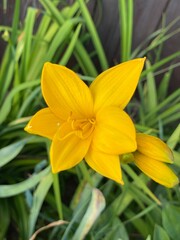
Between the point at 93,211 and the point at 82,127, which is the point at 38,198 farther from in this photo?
the point at 82,127

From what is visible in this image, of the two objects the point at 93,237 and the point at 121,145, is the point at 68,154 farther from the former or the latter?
the point at 93,237

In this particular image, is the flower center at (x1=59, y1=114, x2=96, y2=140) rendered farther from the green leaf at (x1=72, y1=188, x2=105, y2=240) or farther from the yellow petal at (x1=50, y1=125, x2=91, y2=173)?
the green leaf at (x1=72, y1=188, x2=105, y2=240)

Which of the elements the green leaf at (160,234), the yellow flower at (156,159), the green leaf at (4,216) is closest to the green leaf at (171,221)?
the green leaf at (160,234)

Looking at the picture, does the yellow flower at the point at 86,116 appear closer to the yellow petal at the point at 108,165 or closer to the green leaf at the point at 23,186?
the yellow petal at the point at 108,165

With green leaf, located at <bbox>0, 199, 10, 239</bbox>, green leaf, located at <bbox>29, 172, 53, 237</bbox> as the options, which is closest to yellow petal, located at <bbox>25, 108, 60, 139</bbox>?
green leaf, located at <bbox>29, 172, 53, 237</bbox>

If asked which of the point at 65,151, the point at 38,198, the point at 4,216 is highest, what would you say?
the point at 65,151

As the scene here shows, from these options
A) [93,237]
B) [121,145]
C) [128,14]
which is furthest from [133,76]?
[128,14]

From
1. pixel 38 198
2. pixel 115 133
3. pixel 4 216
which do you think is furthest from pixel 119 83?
pixel 4 216
